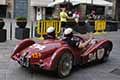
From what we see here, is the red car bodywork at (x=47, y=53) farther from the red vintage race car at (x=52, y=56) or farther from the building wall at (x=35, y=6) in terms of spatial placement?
the building wall at (x=35, y=6)

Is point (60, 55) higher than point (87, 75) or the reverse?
higher

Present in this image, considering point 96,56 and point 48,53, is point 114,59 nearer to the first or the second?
point 96,56

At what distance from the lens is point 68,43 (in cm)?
888

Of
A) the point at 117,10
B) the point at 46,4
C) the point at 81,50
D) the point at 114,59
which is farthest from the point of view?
the point at 46,4

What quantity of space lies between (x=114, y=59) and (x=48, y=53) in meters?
3.47

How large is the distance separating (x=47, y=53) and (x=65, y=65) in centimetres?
54

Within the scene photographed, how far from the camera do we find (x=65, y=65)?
8398mm

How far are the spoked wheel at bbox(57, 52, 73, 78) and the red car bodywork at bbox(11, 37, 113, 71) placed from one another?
4.7 inches

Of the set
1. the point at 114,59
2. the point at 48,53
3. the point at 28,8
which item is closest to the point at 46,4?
the point at 28,8

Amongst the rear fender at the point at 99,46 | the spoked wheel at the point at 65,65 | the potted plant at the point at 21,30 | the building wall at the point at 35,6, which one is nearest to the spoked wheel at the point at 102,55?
the rear fender at the point at 99,46

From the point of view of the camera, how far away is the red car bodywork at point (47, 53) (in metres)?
8.09

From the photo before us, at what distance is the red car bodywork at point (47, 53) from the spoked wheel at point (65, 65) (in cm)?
12

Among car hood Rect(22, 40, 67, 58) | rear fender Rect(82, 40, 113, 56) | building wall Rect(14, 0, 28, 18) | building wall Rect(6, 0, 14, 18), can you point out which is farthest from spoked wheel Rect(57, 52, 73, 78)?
building wall Rect(6, 0, 14, 18)

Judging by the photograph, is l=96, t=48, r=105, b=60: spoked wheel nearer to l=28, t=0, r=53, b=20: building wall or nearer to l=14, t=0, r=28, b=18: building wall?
l=28, t=0, r=53, b=20: building wall
